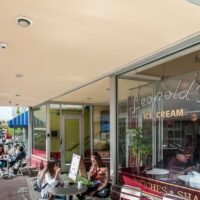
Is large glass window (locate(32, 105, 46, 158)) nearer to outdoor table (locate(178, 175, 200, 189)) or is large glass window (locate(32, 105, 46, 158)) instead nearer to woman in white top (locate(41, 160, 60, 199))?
woman in white top (locate(41, 160, 60, 199))

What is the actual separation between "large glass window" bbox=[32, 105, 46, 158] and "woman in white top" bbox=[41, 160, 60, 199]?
467cm

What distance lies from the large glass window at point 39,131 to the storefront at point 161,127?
19.6 feet

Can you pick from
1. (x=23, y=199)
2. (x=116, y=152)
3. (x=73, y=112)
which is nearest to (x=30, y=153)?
(x=73, y=112)

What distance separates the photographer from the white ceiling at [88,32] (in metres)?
2.32

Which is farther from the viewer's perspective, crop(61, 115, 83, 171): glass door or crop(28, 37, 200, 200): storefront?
crop(61, 115, 83, 171): glass door

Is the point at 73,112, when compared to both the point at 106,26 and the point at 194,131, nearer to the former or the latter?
the point at 194,131

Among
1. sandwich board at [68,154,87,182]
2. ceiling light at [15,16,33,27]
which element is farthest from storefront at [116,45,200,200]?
ceiling light at [15,16,33,27]

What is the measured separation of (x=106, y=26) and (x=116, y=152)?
2.59m

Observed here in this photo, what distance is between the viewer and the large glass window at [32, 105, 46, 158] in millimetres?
10217

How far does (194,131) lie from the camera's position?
3688 mm

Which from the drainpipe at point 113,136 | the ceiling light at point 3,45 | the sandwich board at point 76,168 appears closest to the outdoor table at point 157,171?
the drainpipe at point 113,136

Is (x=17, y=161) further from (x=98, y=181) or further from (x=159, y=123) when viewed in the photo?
(x=159, y=123)

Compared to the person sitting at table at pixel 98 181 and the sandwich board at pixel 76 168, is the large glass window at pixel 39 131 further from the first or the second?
the person sitting at table at pixel 98 181

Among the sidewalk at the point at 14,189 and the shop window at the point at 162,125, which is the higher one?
the shop window at the point at 162,125
